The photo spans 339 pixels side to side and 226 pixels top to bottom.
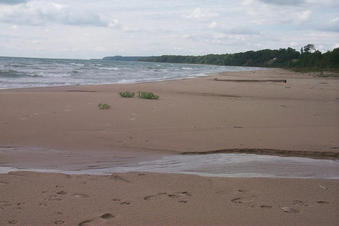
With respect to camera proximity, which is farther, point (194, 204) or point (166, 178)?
point (166, 178)

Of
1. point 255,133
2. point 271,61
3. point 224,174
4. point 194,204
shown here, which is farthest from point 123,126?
point 271,61

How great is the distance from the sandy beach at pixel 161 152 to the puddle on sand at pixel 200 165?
0.27m

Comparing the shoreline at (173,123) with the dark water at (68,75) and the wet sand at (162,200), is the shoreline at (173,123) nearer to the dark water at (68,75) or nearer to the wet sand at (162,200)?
the wet sand at (162,200)

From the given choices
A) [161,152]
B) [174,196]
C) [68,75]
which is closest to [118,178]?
[174,196]

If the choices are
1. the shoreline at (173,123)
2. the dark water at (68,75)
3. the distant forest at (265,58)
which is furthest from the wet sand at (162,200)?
the distant forest at (265,58)

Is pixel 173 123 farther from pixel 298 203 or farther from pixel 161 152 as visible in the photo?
pixel 298 203

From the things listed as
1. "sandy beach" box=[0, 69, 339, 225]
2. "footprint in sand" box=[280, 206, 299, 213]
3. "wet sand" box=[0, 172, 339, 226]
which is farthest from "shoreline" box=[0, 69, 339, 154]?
"footprint in sand" box=[280, 206, 299, 213]

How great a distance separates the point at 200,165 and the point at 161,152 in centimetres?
103

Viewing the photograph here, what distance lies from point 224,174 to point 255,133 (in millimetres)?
2999

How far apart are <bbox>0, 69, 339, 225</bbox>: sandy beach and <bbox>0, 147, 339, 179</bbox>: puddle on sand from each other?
27cm

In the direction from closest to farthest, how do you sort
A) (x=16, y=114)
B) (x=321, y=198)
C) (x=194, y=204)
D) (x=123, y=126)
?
(x=194, y=204), (x=321, y=198), (x=123, y=126), (x=16, y=114)

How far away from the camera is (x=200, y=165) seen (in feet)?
18.8

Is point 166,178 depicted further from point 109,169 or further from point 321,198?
point 321,198

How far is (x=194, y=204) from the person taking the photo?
13.1 feet
